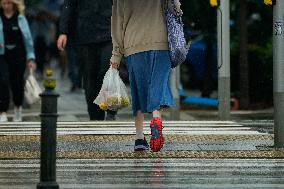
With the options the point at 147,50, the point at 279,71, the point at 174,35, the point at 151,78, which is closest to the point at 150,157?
the point at 151,78

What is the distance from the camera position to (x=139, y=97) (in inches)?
437

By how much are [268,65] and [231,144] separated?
1035cm

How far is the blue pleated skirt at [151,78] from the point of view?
10.9 metres

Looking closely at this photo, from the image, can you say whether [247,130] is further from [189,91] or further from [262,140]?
[189,91]

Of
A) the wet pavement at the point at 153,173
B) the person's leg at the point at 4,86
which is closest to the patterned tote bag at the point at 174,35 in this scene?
the wet pavement at the point at 153,173

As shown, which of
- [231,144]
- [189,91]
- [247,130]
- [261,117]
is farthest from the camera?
[189,91]

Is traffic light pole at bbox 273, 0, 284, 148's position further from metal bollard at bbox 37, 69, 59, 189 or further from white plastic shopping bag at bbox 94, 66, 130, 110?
metal bollard at bbox 37, 69, 59, 189

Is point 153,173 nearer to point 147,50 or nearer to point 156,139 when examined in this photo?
point 156,139

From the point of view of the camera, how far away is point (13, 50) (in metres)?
17.0

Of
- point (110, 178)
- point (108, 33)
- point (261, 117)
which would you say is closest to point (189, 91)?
point (261, 117)

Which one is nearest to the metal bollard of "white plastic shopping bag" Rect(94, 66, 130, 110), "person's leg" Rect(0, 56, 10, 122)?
"white plastic shopping bag" Rect(94, 66, 130, 110)

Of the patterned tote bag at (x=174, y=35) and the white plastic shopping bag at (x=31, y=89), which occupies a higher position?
the patterned tote bag at (x=174, y=35)

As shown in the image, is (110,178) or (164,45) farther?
(164,45)

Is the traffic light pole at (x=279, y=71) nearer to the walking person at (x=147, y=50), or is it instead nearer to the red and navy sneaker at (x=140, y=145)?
the walking person at (x=147, y=50)
